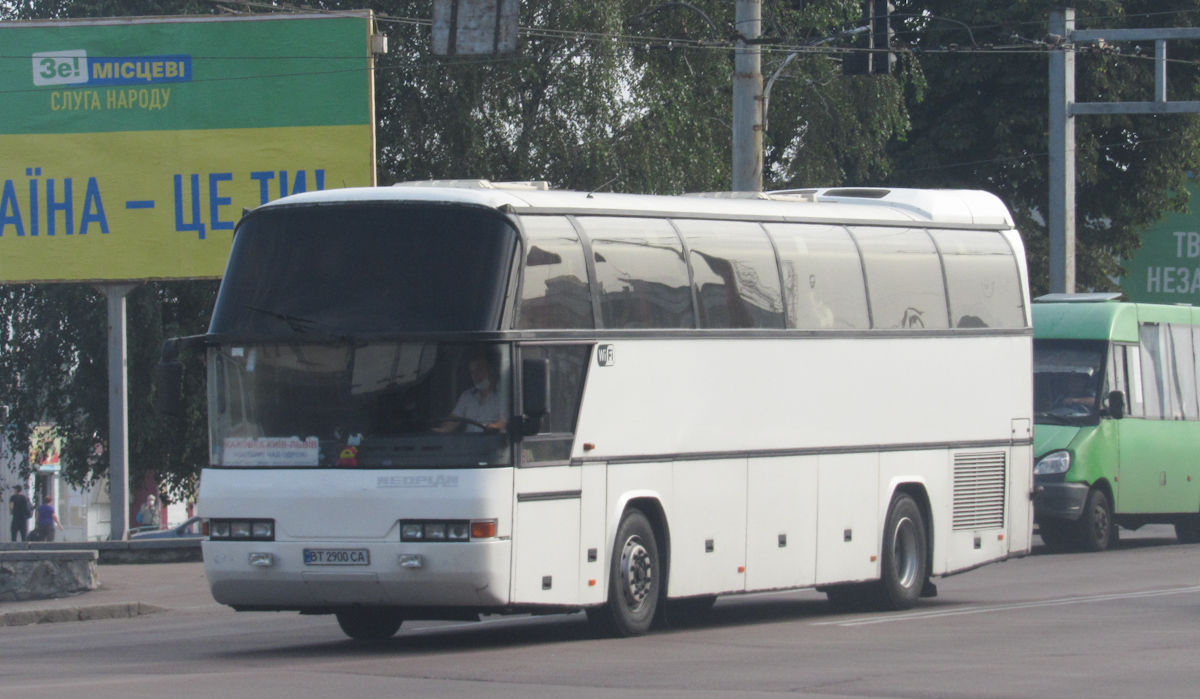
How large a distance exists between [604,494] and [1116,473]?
1314cm

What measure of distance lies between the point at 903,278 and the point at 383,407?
579 centimetres

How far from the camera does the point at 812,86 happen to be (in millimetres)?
38844

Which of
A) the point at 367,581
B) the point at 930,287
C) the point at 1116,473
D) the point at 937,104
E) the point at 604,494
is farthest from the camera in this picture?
the point at 937,104

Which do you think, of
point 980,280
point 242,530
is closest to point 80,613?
point 242,530

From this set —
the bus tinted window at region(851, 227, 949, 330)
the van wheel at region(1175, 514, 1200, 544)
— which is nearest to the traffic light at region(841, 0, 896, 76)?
the bus tinted window at region(851, 227, 949, 330)

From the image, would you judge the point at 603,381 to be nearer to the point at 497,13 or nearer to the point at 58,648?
the point at 58,648

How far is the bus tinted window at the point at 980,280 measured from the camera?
16672 mm

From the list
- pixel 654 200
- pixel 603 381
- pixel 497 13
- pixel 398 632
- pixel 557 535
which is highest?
pixel 497 13

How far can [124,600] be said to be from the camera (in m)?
18.0

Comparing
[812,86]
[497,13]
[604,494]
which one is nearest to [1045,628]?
[604,494]

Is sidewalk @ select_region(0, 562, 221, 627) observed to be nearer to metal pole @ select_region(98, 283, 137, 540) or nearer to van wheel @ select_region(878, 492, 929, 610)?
metal pole @ select_region(98, 283, 137, 540)

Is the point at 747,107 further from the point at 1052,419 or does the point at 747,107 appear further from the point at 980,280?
the point at 1052,419

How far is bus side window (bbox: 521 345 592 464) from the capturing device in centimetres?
1222

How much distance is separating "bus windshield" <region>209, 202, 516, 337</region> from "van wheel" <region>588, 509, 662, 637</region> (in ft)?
6.70
